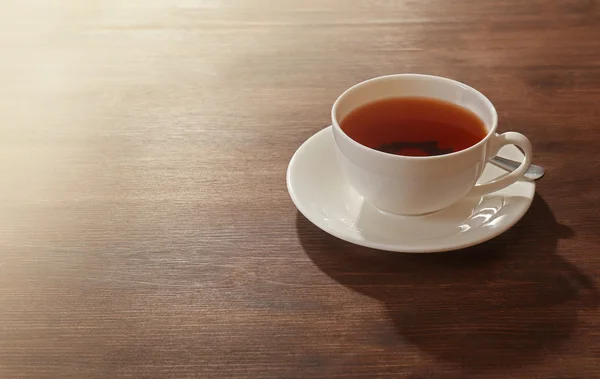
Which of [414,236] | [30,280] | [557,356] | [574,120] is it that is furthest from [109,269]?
[574,120]

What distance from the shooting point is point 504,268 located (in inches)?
22.7

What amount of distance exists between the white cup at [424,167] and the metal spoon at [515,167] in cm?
5

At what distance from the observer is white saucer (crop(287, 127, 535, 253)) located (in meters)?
0.58

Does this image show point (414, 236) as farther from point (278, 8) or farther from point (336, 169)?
point (278, 8)

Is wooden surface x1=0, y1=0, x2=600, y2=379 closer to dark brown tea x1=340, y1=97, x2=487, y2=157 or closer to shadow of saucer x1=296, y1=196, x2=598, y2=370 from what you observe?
shadow of saucer x1=296, y1=196, x2=598, y2=370

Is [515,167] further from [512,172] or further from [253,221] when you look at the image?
[253,221]

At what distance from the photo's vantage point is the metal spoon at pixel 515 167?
26.2 inches

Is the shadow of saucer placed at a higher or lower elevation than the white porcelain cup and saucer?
lower

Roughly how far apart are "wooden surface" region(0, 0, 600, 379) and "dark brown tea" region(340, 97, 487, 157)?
0.11 m

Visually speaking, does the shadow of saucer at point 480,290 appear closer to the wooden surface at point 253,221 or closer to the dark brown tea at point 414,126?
the wooden surface at point 253,221

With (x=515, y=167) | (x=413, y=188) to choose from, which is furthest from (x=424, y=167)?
(x=515, y=167)

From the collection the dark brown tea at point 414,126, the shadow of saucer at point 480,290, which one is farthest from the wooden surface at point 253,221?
the dark brown tea at point 414,126

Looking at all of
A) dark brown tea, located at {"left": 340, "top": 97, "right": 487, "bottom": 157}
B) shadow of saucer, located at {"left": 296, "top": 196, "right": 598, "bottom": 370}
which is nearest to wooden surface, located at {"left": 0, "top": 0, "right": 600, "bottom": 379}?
shadow of saucer, located at {"left": 296, "top": 196, "right": 598, "bottom": 370}

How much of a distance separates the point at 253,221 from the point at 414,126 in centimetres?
20
